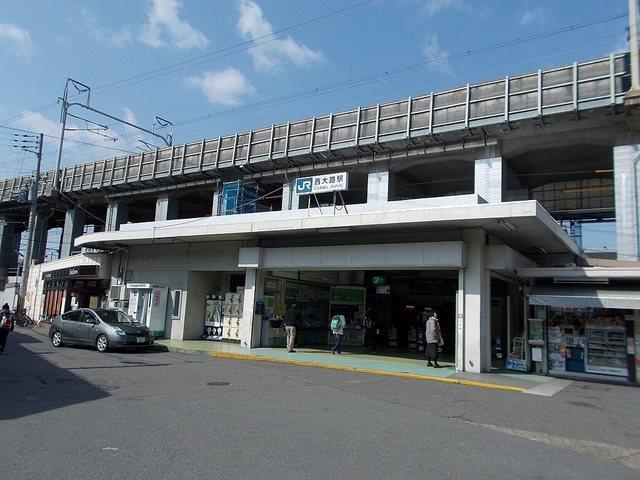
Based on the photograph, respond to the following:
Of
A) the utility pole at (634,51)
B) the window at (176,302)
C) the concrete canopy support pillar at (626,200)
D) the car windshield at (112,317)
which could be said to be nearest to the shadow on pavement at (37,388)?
the car windshield at (112,317)

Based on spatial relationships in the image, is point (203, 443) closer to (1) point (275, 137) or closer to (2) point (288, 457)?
(2) point (288, 457)

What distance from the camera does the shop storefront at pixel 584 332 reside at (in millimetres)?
14180

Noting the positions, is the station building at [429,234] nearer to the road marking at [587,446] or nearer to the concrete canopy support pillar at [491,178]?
the concrete canopy support pillar at [491,178]

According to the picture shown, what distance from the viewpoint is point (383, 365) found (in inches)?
606

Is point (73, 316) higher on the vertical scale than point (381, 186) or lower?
Result: lower

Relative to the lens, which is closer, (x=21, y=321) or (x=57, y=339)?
(x=57, y=339)

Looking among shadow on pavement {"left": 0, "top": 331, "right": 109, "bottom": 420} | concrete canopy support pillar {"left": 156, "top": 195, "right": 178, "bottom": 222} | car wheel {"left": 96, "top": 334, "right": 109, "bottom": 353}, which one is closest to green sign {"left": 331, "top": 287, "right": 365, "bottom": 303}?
car wheel {"left": 96, "top": 334, "right": 109, "bottom": 353}

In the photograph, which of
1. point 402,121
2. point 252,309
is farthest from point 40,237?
point 402,121

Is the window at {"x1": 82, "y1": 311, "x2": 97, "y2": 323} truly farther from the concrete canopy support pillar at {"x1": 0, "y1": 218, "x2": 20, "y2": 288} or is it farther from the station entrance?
the concrete canopy support pillar at {"x1": 0, "y1": 218, "x2": 20, "y2": 288}

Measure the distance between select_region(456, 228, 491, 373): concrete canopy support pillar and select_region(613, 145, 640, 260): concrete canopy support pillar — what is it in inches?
327

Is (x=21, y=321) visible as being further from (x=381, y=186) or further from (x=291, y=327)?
(x=381, y=186)

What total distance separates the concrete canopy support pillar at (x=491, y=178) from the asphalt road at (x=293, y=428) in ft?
41.5

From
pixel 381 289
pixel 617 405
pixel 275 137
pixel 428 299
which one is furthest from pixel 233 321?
pixel 617 405

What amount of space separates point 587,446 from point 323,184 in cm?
1300
